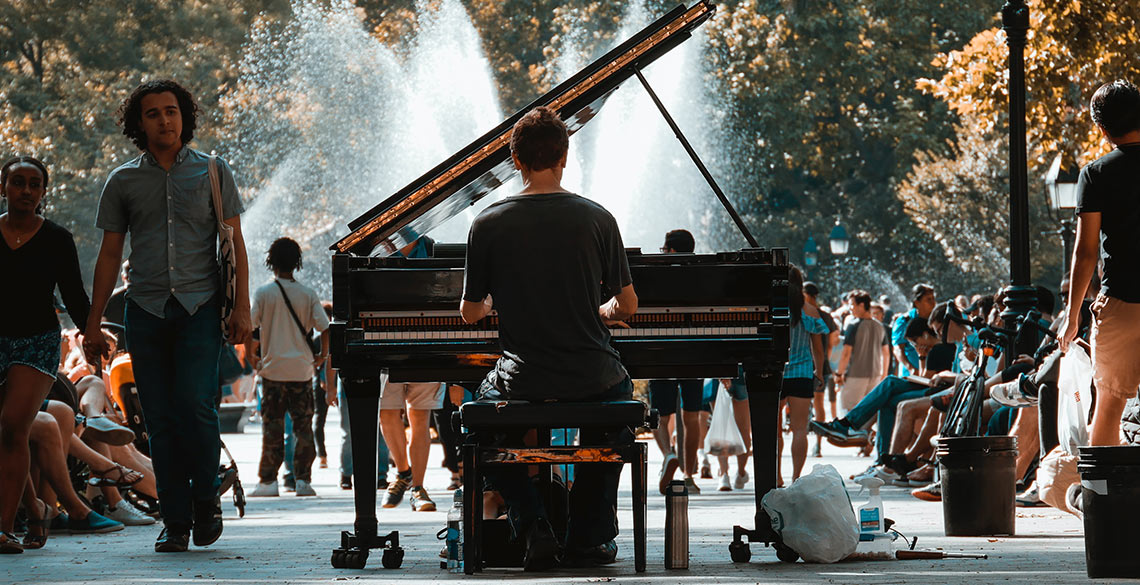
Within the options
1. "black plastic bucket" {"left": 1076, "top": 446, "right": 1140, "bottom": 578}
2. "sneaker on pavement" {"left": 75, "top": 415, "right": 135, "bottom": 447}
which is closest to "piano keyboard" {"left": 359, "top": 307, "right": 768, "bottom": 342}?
"black plastic bucket" {"left": 1076, "top": 446, "right": 1140, "bottom": 578}

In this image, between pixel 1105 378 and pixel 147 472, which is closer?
pixel 1105 378

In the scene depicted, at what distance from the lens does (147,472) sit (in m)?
11.8

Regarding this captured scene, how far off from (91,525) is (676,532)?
4.50 meters

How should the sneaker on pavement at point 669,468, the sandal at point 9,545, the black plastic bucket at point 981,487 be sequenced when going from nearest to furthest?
the sandal at point 9,545
the black plastic bucket at point 981,487
the sneaker on pavement at point 669,468

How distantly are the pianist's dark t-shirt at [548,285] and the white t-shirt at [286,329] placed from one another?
280 inches

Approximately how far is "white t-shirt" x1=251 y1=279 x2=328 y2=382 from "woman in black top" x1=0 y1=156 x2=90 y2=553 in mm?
4943

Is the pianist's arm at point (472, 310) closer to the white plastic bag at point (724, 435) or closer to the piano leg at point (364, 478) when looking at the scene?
the piano leg at point (364, 478)

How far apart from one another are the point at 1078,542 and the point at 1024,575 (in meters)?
1.90

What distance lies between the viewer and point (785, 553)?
26.1 feet

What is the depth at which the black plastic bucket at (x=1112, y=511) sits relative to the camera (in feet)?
22.5

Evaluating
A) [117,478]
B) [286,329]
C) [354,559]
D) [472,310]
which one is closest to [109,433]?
[117,478]

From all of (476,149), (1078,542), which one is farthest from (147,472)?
(1078,542)

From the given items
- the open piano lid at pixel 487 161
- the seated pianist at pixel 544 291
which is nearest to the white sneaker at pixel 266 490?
the open piano lid at pixel 487 161

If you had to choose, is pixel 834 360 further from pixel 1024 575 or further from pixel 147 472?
pixel 1024 575
